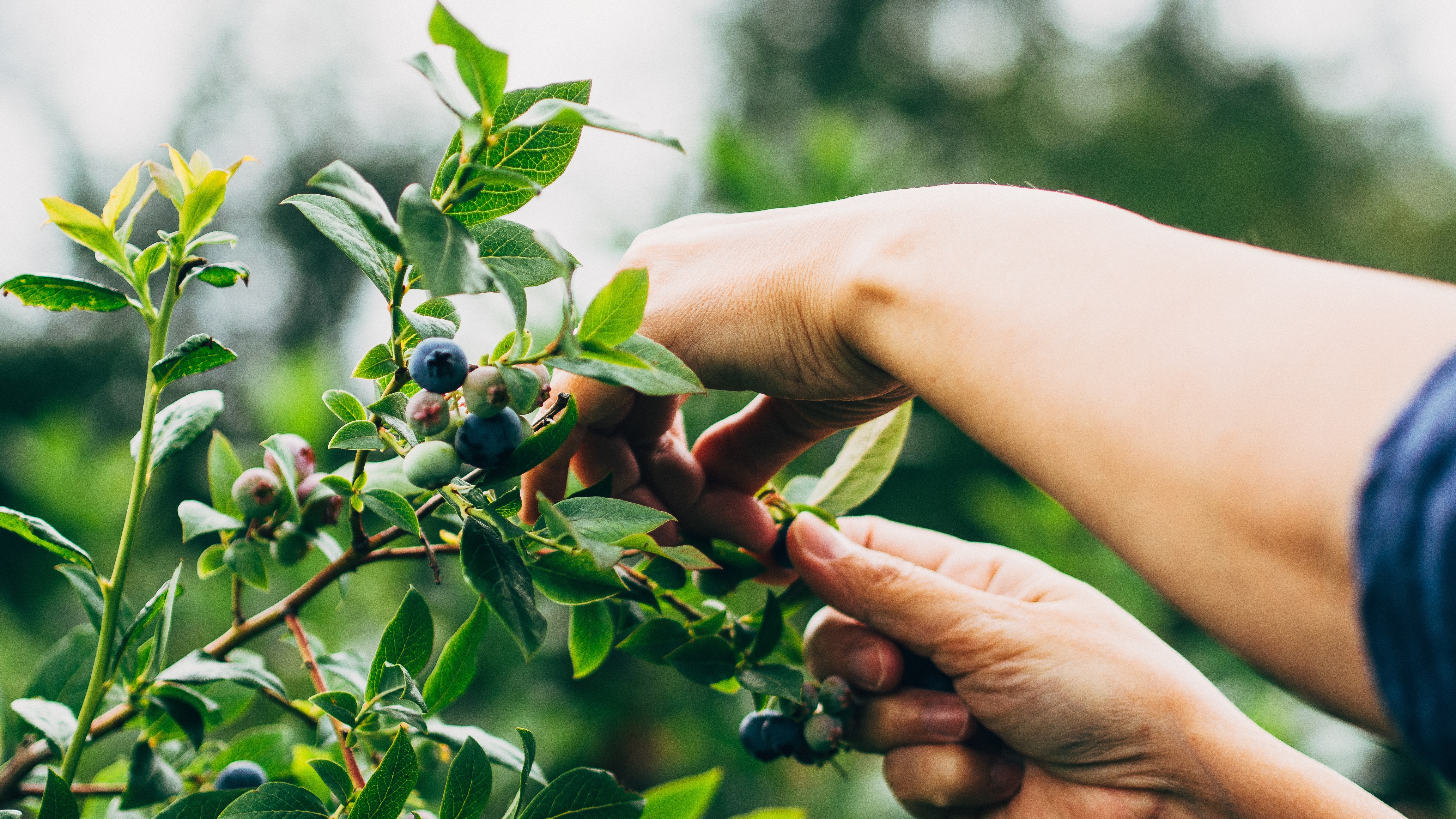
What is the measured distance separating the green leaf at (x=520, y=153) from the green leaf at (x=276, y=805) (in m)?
0.36

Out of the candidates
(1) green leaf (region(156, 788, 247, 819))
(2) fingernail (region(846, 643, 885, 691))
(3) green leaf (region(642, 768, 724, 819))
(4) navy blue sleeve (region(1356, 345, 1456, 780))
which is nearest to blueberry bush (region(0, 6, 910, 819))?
(1) green leaf (region(156, 788, 247, 819))

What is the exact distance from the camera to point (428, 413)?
20.3 inches

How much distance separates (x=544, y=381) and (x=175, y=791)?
16.6 inches

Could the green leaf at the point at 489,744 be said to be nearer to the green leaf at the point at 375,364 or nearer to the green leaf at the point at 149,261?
the green leaf at the point at 375,364

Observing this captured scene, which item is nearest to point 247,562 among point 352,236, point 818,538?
point 352,236

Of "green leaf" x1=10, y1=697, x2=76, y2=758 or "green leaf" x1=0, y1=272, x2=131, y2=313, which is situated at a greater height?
"green leaf" x1=0, y1=272, x2=131, y2=313

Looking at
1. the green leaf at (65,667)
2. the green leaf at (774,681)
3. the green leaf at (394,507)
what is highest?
the green leaf at (394,507)

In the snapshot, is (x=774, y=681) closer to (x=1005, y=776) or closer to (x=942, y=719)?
(x=942, y=719)

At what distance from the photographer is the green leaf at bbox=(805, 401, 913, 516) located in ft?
2.88

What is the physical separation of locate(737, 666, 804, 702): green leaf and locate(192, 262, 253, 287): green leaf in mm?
487

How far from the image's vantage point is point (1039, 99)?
372 inches

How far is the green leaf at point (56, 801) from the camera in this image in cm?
48

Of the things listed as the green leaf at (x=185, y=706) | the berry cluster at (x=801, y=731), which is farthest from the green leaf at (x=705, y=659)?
the green leaf at (x=185, y=706)

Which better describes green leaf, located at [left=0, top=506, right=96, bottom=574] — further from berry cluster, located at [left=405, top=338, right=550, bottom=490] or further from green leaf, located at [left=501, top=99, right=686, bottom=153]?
green leaf, located at [left=501, top=99, right=686, bottom=153]
